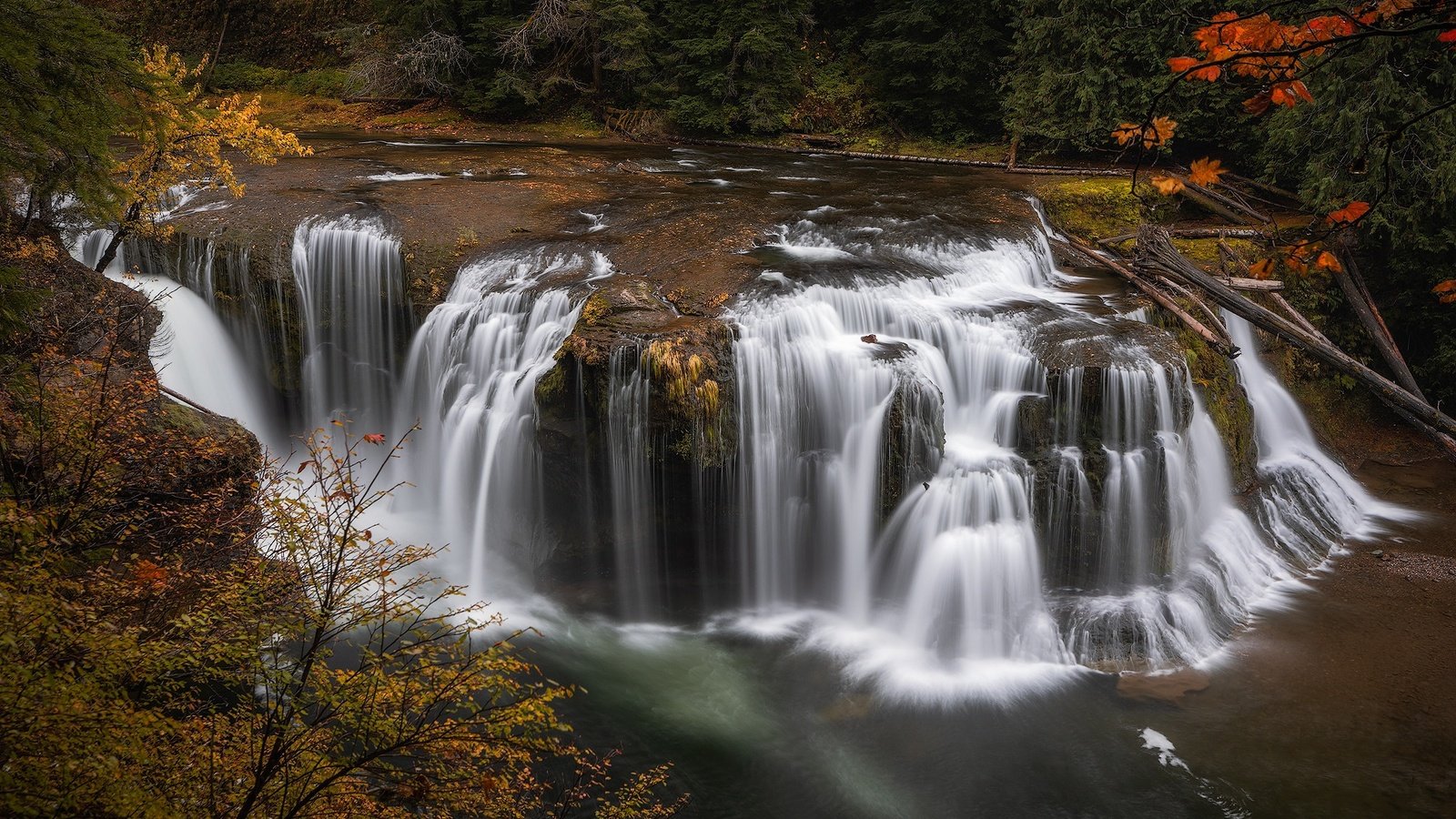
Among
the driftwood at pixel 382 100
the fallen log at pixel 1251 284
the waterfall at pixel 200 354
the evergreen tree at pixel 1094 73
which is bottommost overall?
the waterfall at pixel 200 354

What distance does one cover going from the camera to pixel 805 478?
10.2 meters

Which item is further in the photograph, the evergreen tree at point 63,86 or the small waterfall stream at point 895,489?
the small waterfall stream at point 895,489

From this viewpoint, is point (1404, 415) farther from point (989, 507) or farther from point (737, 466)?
point (737, 466)

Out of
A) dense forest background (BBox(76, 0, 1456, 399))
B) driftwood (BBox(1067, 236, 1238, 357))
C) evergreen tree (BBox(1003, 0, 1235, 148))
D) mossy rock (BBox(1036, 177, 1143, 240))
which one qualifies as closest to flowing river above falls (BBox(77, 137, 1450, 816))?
driftwood (BBox(1067, 236, 1238, 357))

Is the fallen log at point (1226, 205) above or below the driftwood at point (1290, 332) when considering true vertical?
above

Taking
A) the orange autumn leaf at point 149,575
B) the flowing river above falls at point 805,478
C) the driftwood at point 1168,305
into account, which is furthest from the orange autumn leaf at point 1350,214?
the driftwood at point 1168,305

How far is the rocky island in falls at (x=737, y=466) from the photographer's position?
4.84 m

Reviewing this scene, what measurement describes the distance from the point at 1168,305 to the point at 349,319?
37.9 feet

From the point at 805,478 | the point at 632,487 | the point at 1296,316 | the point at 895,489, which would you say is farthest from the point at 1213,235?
the point at 632,487

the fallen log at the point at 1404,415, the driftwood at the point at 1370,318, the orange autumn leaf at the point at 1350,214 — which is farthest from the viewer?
the driftwood at the point at 1370,318

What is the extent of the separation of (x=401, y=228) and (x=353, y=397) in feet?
8.59

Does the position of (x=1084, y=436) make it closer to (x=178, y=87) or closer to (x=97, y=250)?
(x=178, y=87)

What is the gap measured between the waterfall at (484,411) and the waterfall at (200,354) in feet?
7.68

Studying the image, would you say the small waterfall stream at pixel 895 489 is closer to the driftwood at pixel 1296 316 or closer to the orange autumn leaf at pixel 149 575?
the driftwood at pixel 1296 316
